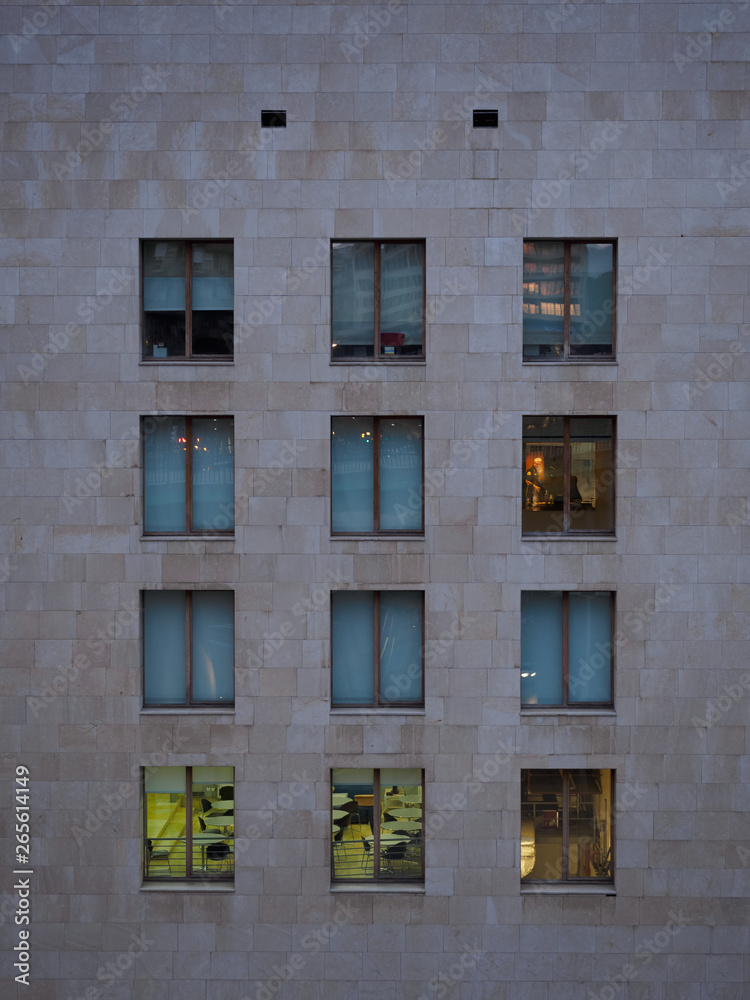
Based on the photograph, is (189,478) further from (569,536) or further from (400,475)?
(569,536)

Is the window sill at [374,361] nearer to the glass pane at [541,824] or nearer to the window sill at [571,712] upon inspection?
the window sill at [571,712]

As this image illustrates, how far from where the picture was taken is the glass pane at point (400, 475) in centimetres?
1670

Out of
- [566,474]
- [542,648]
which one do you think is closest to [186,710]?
[542,648]

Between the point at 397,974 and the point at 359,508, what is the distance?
887 centimetres

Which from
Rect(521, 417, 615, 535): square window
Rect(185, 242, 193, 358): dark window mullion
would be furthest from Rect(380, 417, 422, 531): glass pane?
Rect(185, 242, 193, 358): dark window mullion

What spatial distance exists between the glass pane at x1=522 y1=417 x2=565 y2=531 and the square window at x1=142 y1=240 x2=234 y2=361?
6290 millimetres

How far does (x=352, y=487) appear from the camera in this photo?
16.8 m

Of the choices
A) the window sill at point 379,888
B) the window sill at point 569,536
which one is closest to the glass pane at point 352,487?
the window sill at point 569,536

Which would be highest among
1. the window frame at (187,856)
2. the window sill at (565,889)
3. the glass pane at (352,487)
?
the glass pane at (352,487)

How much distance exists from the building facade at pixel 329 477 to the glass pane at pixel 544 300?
0.50 m

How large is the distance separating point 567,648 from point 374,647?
12.3 ft

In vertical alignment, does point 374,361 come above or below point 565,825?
above

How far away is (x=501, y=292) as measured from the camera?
16266mm

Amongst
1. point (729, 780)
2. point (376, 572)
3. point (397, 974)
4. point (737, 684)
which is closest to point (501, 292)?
point (376, 572)
